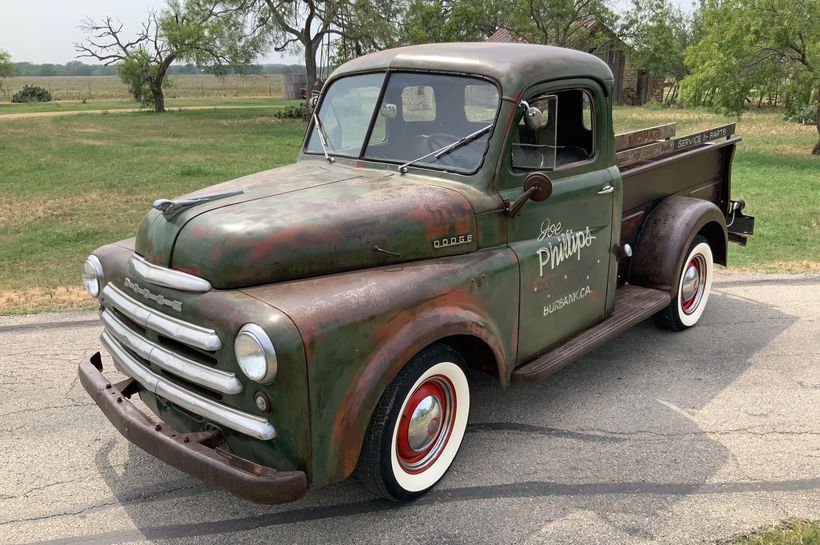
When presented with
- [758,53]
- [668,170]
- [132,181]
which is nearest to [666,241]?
[668,170]

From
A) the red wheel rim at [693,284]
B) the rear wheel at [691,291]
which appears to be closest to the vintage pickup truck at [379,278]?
the rear wheel at [691,291]

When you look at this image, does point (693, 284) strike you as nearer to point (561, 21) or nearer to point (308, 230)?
point (308, 230)

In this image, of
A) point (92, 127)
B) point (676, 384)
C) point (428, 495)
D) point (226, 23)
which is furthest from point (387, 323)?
point (226, 23)

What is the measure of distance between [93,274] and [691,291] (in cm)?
425

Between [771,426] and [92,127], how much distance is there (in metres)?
25.3

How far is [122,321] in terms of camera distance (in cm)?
320

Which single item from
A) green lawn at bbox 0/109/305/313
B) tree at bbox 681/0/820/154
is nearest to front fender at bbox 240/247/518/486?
green lawn at bbox 0/109/305/313

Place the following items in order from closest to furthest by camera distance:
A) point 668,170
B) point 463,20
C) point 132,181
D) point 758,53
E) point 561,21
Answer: point 668,170
point 132,181
point 758,53
point 561,21
point 463,20

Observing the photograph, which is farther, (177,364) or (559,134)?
(559,134)

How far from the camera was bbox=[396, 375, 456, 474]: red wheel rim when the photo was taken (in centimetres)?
306

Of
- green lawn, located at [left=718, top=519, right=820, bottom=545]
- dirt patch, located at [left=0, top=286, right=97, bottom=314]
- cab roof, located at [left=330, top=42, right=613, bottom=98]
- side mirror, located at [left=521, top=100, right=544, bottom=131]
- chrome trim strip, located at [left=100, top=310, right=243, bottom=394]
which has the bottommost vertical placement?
green lawn, located at [left=718, top=519, right=820, bottom=545]

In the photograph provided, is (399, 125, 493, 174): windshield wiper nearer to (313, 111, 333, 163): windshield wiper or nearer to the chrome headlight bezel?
(313, 111, 333, 163): windshield wiper

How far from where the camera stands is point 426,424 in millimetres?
3168

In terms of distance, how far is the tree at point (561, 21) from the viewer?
95.2ft
